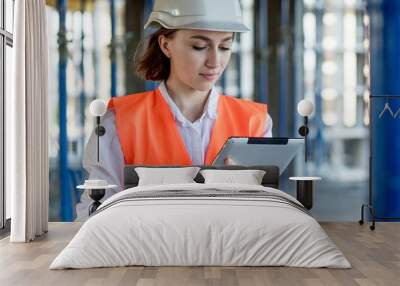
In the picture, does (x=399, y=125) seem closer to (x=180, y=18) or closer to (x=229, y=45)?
A: (x=229, y=45)

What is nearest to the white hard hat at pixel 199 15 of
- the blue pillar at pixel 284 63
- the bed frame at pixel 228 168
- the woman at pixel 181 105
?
the woman at pixel 181 105

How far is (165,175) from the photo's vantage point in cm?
633

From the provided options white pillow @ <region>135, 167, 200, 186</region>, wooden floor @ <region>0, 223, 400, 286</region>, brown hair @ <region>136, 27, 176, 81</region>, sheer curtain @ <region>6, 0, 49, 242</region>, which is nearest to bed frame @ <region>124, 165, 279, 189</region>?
white pillow @ <region>135, 167, 200, 186</region>

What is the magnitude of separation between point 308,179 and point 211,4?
201 centimetres

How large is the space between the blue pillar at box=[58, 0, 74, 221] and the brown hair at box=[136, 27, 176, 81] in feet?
2.56

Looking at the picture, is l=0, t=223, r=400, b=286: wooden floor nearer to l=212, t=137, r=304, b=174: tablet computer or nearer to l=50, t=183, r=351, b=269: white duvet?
l=50, t=183, r=351, b=269: white duvet

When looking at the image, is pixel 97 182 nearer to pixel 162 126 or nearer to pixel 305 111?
pixel 162 126

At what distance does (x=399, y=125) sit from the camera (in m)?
7.05

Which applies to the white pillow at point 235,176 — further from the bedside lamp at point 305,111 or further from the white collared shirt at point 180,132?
the bedside lamp at point 305,111

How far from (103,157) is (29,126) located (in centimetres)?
125

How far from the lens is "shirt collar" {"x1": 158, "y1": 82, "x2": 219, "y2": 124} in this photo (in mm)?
6789

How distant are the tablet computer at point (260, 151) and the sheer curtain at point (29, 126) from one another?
1.77 metres

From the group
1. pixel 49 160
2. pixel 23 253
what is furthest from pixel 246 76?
pixel 23 253

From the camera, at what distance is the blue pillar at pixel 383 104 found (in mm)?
6977
